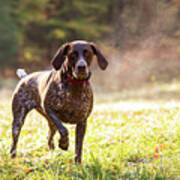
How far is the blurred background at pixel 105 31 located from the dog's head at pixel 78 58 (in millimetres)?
19935

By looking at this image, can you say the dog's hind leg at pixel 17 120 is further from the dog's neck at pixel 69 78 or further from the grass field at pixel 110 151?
the dog's neck at pixel 69 78

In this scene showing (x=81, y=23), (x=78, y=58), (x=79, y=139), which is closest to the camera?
(x=78, y=58)

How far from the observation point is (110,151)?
505 cm

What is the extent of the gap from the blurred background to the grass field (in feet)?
56.7

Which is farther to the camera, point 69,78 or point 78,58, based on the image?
point 69,78

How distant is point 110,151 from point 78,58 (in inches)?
61.8

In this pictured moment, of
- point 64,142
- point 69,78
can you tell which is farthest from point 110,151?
point 69,78

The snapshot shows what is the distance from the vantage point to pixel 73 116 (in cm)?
441

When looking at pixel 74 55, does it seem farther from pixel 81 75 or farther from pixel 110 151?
pixel 110 151

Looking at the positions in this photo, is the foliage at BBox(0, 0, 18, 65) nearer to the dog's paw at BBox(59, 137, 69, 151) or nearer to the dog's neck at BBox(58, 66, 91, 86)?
the dog's neck at BBox(58, 66, 91, 86)

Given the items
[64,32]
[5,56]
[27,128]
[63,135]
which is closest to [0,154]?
[63,135]

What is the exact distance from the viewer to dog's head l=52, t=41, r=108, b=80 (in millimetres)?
4146

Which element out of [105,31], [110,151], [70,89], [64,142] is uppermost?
[105,31]

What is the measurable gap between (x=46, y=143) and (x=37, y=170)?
170 centimetres
